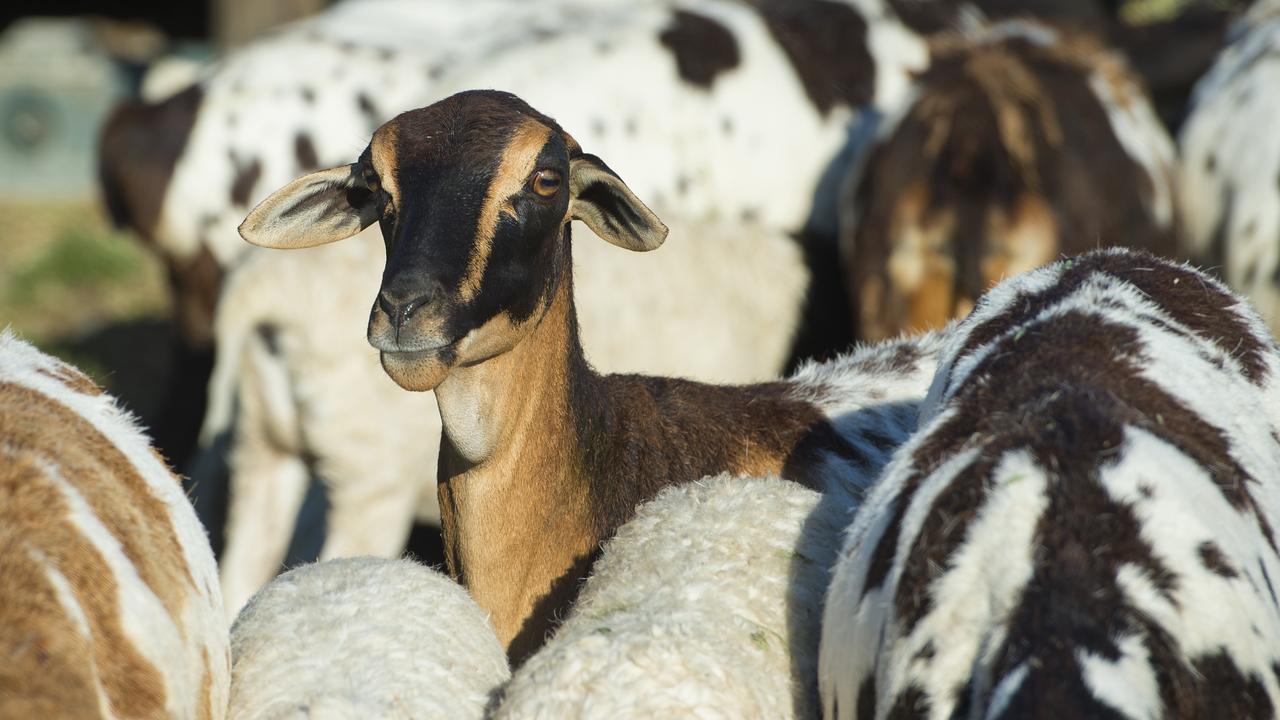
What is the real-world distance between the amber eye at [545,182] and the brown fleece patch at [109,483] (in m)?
1.31

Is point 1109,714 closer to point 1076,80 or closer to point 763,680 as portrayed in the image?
point 763,680

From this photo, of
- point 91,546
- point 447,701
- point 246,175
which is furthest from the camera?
point 246,175

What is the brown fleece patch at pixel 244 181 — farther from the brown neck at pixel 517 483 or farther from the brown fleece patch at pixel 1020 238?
the brown neck at pixel 517 483

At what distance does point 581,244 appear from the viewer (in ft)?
21.8

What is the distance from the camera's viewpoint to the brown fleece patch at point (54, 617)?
2289mm

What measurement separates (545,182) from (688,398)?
887mm

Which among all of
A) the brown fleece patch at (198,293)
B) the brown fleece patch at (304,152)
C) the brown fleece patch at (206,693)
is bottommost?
the brown fleece patch at (198,293)

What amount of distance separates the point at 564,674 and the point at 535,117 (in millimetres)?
1731

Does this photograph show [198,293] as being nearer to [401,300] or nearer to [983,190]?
[983,190]

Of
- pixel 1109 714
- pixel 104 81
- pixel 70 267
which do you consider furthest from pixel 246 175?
pixel 104 81

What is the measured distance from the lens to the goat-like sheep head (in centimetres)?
353

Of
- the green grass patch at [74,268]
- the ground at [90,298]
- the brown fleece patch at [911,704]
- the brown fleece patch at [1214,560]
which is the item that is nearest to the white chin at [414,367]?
the brown fleece patch at [911,704]

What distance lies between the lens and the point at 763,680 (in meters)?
2.90

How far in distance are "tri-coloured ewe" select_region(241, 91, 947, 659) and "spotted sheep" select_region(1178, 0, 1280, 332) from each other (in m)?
3.11
